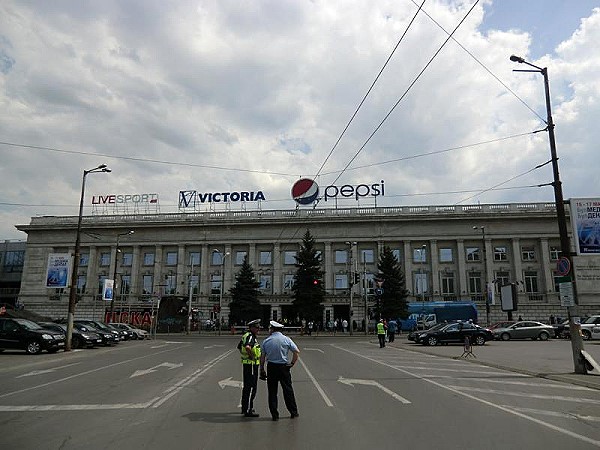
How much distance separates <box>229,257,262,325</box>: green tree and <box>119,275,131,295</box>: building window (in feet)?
65.0

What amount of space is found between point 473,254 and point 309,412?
65149 mm

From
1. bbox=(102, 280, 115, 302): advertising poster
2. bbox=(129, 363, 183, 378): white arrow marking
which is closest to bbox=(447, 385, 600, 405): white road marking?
bbox=(129, 363, 183, 378): white arrow marking

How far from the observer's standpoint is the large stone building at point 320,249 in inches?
2670

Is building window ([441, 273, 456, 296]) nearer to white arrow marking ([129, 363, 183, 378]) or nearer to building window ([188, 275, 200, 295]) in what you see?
building window ([188, 275, 200, 295])

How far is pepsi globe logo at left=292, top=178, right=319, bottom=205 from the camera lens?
196ft

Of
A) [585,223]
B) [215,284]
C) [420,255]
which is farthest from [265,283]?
[585,223]

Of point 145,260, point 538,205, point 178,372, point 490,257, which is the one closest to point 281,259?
point 145,260

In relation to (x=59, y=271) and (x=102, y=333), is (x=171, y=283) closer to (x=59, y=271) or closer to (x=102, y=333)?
(x=59, y=271)

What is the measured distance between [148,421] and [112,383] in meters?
5.63

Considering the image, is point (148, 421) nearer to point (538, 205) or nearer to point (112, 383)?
point (112, 383)

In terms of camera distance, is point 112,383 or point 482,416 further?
point 112,383

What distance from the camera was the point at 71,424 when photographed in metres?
7.94

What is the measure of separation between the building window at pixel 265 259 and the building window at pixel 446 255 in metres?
25.1

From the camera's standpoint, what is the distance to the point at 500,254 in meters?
69.1
